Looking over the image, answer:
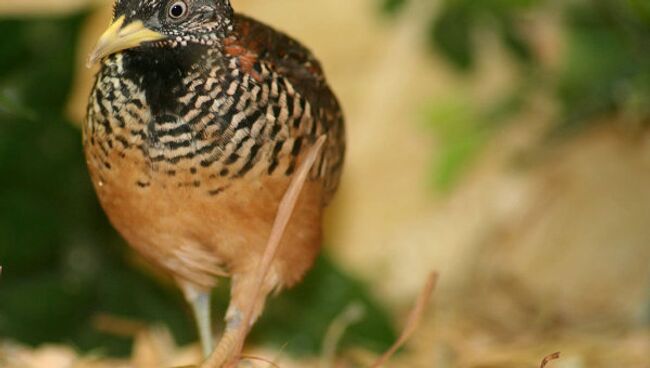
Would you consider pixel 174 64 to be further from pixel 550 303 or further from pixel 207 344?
pixel 550 303

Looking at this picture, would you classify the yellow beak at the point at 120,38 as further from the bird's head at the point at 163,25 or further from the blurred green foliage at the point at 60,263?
the blurred green foliage at the point at 60,263

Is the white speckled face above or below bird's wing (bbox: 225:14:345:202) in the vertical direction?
above

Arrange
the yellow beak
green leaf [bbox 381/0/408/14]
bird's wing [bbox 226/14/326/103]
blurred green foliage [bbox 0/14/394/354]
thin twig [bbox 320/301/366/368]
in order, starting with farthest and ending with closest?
green leaf [bbox 381/0/408/14], blurred green foliage [bbox 0/14/394/354], thin twig [bbox 320/301/366/368], bird's wing [bbox 226/14/326/103], the yellow beak

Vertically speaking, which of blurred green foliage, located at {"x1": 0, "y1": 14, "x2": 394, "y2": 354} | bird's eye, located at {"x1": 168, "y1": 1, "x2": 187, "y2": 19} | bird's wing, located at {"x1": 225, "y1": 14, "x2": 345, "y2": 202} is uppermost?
bird's eye, located at {"x1": 168, "y1": 1, "x2": 187, "y2": 19}

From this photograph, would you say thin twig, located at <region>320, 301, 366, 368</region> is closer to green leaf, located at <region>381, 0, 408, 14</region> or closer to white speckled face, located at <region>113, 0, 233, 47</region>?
white speckled face, located at <region>113, 0, 233, 47</region>

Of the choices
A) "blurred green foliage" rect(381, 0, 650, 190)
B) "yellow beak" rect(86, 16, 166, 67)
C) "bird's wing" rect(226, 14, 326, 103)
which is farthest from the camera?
"blurred green foliage" rect(381, 0, 650, 190)

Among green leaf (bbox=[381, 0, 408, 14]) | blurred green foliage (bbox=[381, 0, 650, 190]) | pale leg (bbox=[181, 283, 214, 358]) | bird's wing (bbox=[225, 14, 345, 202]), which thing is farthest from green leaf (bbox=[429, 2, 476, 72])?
pale leg (bbox=[181, 283, 214, 358])

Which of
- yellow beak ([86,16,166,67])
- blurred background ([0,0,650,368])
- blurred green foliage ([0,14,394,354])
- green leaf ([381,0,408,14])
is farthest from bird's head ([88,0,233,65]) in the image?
green leaf ([381,0,408,14])

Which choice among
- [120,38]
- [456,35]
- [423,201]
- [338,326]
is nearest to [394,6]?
[456,35]

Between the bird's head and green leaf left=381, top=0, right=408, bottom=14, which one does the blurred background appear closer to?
green leaf left=381, top=0, right=408, bottom=14

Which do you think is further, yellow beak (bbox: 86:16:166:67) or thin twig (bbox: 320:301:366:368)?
thin twig (bbox: 320:301:366:368)
